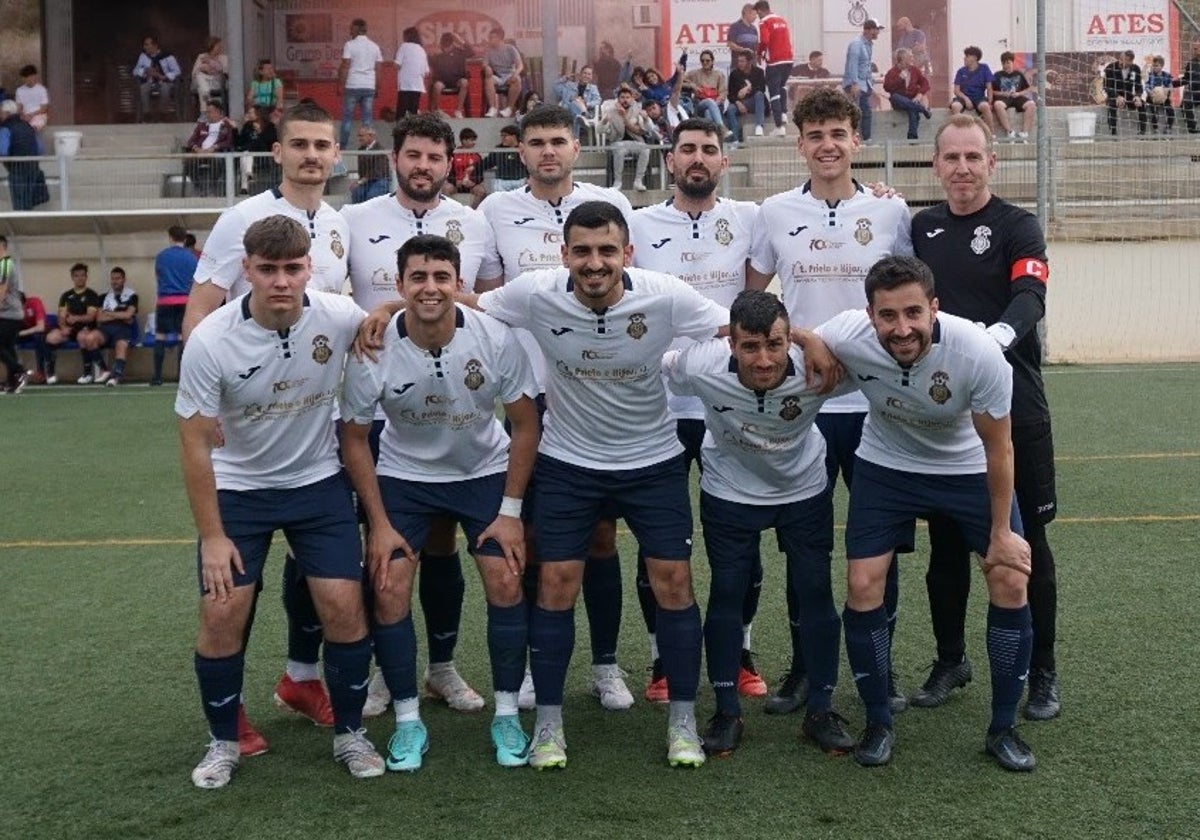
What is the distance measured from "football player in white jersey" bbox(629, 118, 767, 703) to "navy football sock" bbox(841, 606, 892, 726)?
2.46ft

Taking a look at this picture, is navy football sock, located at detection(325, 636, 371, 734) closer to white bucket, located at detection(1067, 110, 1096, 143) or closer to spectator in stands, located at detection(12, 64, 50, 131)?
white bucket, located at detection(1067, 110, 1096, 143)

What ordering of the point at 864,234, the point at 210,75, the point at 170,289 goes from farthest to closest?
the point at 210,75
the point at 170,289
the point at 864,234

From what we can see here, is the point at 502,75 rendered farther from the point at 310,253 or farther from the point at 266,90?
the point at 310,253

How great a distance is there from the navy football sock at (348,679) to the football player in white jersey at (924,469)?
5.42 feet

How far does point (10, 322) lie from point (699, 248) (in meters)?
14.7

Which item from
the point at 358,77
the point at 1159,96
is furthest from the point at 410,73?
the point at 1159,96

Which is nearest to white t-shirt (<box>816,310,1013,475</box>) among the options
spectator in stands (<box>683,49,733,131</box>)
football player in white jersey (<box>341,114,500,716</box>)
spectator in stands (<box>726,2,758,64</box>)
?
football player in white jersey (<box>341,114,500,716</box>)

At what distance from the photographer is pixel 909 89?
76.0 ft

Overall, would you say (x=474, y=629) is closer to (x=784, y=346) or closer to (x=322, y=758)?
(x=322, y=758)

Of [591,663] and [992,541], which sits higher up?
[992,541]

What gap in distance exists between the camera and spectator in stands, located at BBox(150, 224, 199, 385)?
1886cm

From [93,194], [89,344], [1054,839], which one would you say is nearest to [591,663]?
[1054,839]

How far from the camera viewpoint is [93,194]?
20.5 metres

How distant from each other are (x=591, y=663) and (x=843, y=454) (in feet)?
4.52
